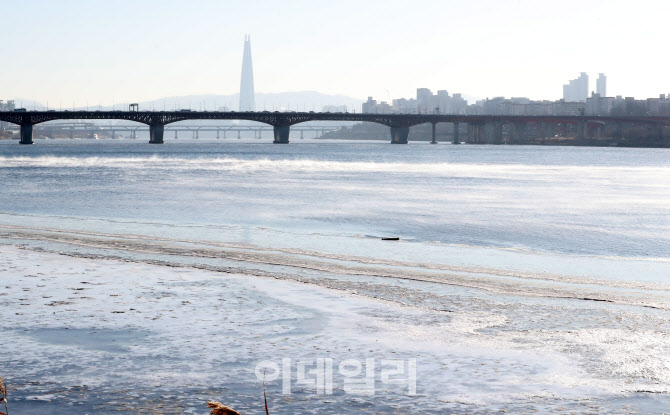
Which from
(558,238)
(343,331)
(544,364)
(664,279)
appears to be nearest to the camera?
(544,364)

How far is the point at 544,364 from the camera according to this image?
1085 centimetres

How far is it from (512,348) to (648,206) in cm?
3208

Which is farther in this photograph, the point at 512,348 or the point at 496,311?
the point at 496,311

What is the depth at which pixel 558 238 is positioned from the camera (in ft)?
88.6

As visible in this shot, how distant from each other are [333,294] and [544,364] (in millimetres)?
5832

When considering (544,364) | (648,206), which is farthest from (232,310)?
(648,206)

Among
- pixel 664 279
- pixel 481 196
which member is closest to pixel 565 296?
pixel 664 279

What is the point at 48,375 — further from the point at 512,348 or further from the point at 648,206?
the point at 648,206

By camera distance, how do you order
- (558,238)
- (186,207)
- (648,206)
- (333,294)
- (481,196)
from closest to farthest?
(333,294)
(558,238)
(186,207)
(648,206)
(481,196)

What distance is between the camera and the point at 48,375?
10023 millimetres

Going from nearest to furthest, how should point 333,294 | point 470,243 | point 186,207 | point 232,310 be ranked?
point 232,310 → point 333,294 → point 470,243 → point 186,207

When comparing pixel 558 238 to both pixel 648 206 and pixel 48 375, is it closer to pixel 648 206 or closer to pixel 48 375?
pixel 648 206

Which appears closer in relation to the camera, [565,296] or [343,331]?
[343,331]

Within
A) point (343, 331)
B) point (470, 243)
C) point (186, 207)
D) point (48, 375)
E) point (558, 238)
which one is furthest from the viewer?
point (186, 207)
